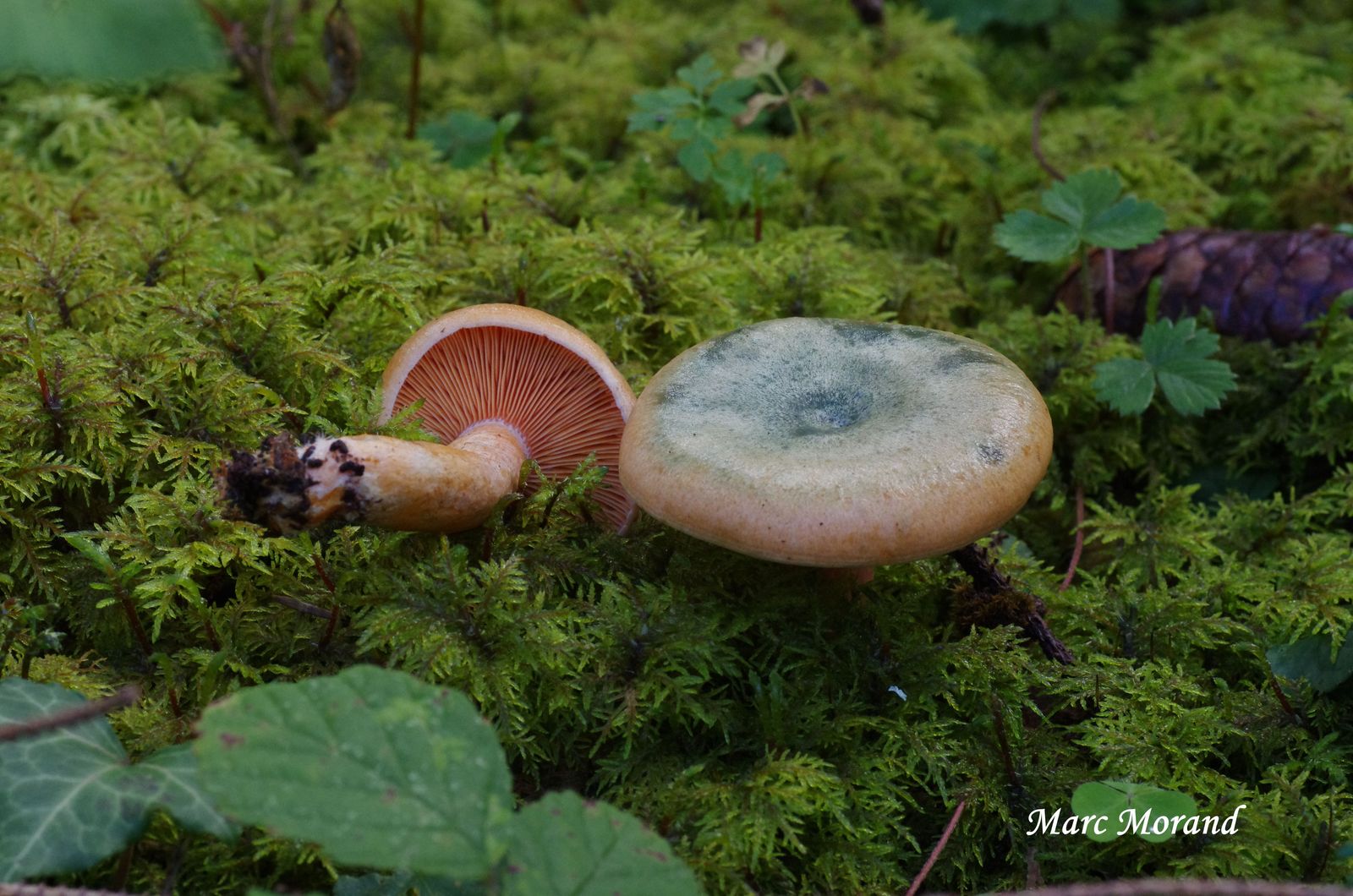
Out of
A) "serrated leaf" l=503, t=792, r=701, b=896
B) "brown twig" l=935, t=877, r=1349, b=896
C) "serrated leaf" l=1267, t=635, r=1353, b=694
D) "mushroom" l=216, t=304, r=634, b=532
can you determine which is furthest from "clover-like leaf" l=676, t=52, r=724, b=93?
"brown twig" l=935, t=877, r=1349, b=896

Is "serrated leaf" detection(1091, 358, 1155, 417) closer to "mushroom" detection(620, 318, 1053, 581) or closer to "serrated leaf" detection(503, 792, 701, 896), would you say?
"mushroom" detection(620, 318, 1053, 581)

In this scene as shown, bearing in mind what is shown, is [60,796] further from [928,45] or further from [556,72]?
[928,45]

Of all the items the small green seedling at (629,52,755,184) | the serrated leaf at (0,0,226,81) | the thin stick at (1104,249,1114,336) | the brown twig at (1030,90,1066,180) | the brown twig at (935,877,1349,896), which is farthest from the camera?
the brown twig at (1030,90,1066,180)

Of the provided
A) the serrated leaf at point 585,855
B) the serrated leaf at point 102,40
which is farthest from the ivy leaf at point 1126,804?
the serrated leaf at point 102,40

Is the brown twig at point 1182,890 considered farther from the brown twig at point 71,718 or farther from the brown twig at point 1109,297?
the brown twig at point 1109,297

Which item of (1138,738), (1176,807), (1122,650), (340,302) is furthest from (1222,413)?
(340,302)

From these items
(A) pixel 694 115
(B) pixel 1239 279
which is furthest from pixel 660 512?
(B) pixel 1239 279
